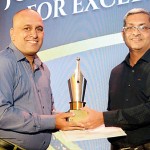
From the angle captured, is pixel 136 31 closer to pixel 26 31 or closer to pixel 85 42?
pixel 85 42

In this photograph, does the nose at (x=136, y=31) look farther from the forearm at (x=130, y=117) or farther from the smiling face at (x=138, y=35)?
the forearm at (x=130, y=117)

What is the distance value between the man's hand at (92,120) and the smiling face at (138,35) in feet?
1.71

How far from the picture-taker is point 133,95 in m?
2.37

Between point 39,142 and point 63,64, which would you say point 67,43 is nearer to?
point 63,64

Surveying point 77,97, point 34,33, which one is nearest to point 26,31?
point 34,33

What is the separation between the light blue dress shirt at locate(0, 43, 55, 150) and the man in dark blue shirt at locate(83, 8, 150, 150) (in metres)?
0.28

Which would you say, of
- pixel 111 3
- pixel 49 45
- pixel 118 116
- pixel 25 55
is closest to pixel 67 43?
pixel 49 45

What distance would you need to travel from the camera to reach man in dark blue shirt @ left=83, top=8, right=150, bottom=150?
227cm

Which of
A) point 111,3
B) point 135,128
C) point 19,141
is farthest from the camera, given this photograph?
point 111,3

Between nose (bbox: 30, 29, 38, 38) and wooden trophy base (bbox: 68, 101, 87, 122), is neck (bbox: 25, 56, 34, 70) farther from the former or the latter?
wooden trophy base (bbox: 68, 101, 87, 122)

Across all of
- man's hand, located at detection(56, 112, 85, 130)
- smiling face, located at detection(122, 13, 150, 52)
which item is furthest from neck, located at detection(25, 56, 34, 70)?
smiling face, located at detection(122, 13, 150, 52)

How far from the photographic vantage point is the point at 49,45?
119 inches

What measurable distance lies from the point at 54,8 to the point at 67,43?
0.32 meters

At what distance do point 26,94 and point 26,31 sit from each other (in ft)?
1.34
